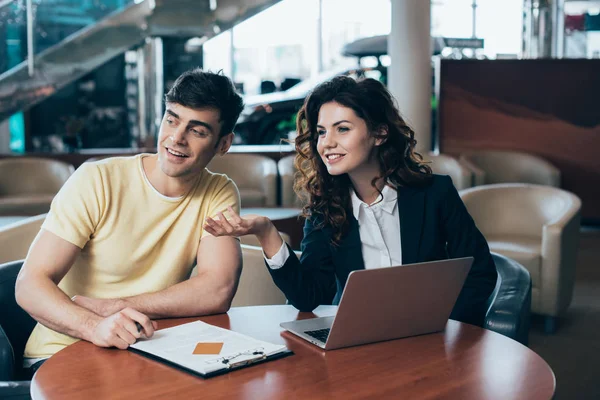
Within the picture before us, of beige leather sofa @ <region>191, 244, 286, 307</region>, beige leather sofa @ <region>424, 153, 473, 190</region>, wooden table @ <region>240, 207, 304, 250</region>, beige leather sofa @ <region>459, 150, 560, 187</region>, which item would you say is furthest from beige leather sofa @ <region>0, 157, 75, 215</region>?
beige leather sofa @ <region>191, 244, 286, 307</region>

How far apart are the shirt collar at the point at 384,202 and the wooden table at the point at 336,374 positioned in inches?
22.5

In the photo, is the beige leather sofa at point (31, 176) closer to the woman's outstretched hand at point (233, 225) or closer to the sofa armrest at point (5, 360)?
the sofa armrest at point (5, 360)

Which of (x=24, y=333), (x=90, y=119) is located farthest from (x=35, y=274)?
(x=90, y=119)

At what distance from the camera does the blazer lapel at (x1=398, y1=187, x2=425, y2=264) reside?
217cm

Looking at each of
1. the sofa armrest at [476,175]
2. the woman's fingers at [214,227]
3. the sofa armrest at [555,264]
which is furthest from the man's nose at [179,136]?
the sofa armrest at [476,175]

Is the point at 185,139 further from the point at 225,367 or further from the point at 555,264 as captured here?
the point at 555,264

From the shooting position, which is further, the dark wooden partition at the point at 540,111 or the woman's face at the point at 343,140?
the dark wooden partition at the point at 540,111

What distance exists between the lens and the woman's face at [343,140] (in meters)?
2.11

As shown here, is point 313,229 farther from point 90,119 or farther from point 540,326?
point 90,119

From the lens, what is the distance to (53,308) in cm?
180

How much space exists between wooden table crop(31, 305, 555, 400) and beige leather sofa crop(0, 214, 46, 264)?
3.72 feet

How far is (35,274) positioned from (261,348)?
0.66 m

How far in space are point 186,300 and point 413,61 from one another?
5.37m

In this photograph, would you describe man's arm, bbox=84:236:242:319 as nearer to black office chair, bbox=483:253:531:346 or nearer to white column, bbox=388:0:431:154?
black office chair, bbox=483:253:531:346
